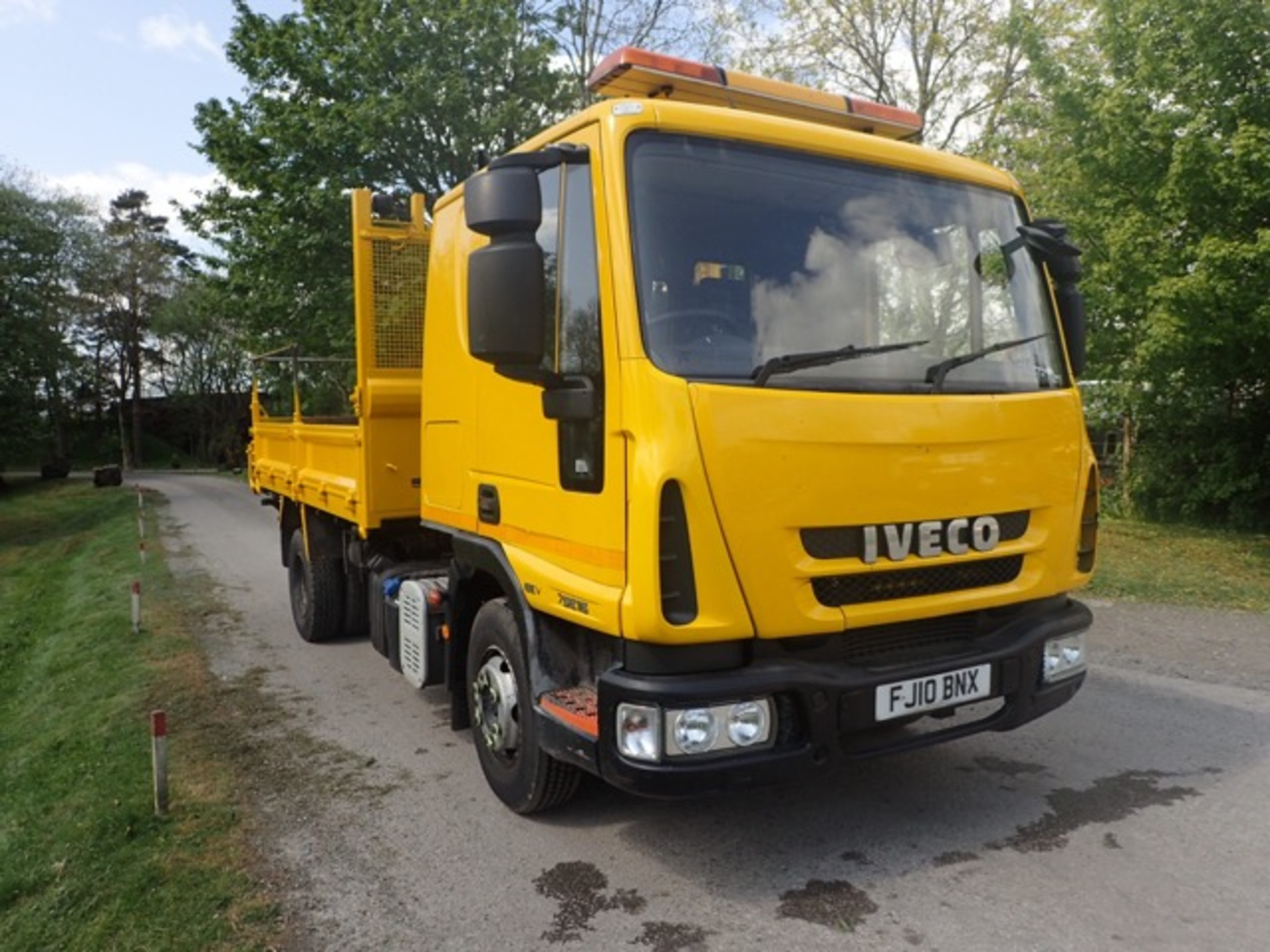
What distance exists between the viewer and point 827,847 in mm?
3641

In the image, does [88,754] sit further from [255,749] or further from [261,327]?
[261,327]

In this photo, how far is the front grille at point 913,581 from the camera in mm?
3150

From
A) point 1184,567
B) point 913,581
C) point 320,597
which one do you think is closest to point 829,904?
point 913,581

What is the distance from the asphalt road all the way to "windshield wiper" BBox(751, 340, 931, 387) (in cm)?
185

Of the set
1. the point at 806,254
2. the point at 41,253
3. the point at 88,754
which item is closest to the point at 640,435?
the point at 806,254

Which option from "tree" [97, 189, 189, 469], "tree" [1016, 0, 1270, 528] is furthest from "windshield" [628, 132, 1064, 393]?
"tree" [97, 189, 189, 469]

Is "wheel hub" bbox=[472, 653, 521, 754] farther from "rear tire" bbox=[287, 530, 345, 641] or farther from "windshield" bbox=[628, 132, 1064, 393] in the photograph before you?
"rear tire" bbox=[287, 530, 345, 641]

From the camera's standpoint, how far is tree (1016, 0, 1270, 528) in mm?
9305

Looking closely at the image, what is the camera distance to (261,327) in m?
17.1

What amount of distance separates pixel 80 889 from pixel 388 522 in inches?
96.5

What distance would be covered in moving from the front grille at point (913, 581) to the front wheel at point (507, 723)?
126 cm

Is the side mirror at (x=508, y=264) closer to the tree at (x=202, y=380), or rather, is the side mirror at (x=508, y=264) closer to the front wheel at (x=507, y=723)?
the front wheel at (x=507, y=723)

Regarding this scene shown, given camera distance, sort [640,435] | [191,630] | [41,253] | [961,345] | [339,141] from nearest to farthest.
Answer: [640,435], [961,345], [191,630], [339,141], [41,253]

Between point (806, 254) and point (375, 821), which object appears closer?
point (806, 254)
